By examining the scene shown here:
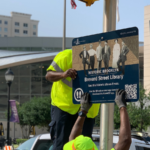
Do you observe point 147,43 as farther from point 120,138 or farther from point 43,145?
point 120,138

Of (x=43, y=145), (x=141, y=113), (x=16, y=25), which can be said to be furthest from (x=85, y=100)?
(x=16, y=25)

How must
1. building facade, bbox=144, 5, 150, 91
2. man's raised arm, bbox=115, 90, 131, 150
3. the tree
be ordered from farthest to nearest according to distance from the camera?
building facade, bbox=144, 5, 150, 91, the tree, man's raised arm, bbox=115, 90, 131, 150

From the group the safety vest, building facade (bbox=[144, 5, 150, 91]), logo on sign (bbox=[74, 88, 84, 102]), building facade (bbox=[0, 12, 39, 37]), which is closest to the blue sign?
logo on sign (bbox=[74, 88, 84, 102])

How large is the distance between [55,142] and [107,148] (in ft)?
1.77

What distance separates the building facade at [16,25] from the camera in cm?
11906

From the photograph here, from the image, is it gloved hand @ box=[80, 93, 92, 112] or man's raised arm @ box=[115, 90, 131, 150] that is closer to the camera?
man's raised arm @ box=[115, 90, 131, 150]

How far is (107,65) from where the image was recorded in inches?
93.4

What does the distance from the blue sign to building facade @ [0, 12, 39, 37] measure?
119 m

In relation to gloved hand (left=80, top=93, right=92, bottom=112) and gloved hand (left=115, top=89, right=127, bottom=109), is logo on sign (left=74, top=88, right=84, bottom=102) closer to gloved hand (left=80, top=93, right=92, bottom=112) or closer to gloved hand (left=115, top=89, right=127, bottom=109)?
gloved hand (left=80, top=93, right=92, bottom=112)

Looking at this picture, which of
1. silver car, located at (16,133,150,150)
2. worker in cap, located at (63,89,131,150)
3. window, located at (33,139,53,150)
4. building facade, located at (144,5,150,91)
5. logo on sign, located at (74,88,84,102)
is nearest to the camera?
worker in cap, located at (63,89,131,150)

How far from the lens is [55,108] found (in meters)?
2.91

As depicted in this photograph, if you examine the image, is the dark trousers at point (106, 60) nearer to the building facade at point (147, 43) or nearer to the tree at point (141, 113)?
the tree at point (141, 113)

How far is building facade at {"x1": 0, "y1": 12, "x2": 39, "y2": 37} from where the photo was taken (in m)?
119

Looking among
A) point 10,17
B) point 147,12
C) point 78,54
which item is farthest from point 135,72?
point 10,17
